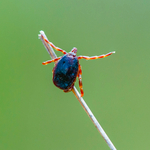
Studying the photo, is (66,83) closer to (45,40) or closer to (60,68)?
(60,68)

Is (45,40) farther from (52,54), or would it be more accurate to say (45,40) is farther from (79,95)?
(79,95)

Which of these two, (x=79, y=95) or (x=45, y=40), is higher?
(x=45, y=40)

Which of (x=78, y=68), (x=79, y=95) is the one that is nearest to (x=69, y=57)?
(x=78, y=68)

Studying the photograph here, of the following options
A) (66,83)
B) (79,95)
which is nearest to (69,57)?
(66,83)

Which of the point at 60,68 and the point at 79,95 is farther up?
the point at 60,68

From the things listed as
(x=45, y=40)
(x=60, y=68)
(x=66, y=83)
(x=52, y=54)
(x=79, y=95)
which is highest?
(x=45, y=40)

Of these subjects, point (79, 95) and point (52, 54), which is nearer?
point (79, 95)
